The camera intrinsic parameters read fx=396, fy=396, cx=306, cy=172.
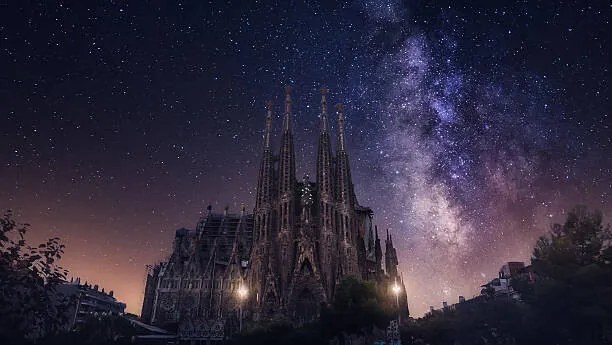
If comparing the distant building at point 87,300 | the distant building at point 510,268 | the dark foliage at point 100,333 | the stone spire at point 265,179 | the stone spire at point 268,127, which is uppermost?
the stone spire at point 268,127

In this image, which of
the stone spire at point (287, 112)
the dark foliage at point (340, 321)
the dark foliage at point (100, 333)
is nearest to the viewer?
the dark foliage at point (340, 321)

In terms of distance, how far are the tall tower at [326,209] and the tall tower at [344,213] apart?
116 cm

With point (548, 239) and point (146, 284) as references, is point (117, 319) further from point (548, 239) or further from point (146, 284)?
point (548, 239)

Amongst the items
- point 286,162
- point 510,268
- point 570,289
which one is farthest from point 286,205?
point 510,268

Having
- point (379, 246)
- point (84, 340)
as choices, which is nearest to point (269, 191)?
point (379, 246)

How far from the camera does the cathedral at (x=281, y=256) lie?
56094 mm

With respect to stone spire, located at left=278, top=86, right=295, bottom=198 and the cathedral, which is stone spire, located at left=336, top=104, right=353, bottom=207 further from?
stone spire, located at left=278, top=86, right=295, bottom=198

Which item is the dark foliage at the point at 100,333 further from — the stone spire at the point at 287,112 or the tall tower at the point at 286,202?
the stone spire at the point at 287,112

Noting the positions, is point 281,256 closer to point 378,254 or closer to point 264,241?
point 264,241

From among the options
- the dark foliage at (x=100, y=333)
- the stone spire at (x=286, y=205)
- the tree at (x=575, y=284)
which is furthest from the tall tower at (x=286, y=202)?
the tree at (x=575, y=284)

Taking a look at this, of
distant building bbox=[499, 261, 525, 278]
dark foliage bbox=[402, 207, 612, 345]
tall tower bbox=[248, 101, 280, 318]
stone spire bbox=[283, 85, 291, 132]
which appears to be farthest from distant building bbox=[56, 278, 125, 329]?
distant building bbox=[499, 261, 525, 278]

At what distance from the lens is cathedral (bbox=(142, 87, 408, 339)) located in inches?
2208

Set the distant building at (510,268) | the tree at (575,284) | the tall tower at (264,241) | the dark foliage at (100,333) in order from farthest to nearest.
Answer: the distant building at (510,268) < the tall tower at (264,241) < the dark foliage at (100,333) < the tree at (575,284)

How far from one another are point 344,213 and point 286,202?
9.34 metres
